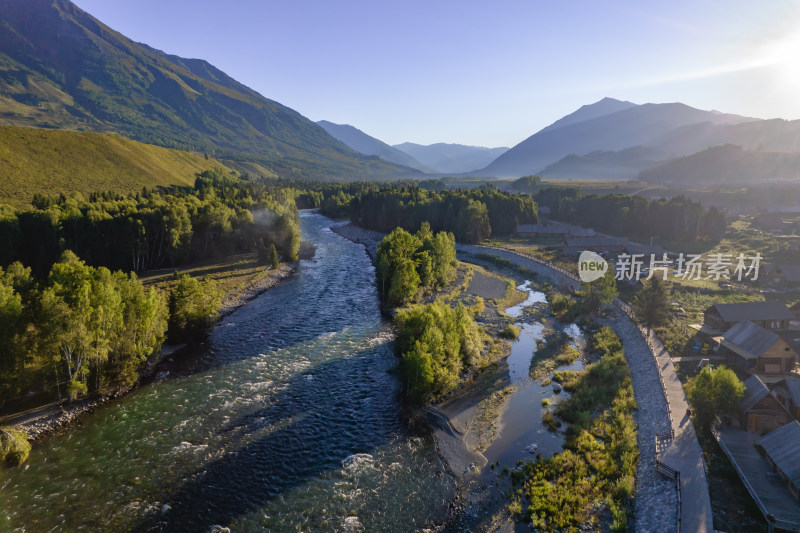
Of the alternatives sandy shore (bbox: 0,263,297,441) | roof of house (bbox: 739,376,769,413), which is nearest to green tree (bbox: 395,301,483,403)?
roof of house (bbox: 739,376,769,413)

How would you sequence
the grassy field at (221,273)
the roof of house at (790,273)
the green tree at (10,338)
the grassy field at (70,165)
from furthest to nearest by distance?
the grassy field at (70,165) < the roof of house at (790,273) < the grassy field at (221,273) < the green tree at (10,338)

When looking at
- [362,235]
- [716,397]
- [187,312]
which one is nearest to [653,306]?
[716,397]

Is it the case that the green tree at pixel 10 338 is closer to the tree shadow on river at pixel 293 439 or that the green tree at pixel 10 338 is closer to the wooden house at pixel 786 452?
the tree shadow on river at pixel 293 439

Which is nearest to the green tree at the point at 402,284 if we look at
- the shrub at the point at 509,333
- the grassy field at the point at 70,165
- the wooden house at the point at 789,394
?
the shrub at the point at 509,333

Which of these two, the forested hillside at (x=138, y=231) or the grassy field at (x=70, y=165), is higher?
the grassy field at (x=70, y=165)

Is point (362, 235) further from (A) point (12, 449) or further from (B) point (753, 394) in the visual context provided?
(B) point (753, 394)

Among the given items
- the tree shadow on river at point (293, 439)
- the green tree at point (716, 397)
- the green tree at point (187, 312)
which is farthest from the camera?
the green tree at point (187, 312)

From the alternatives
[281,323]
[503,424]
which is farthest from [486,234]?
[503,424]
